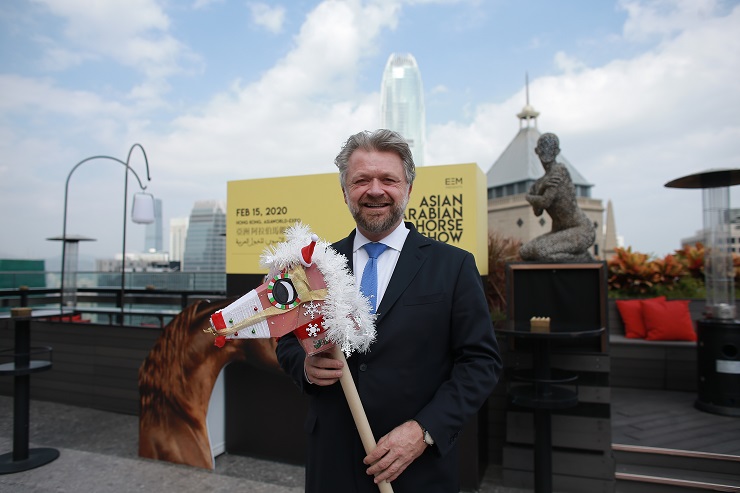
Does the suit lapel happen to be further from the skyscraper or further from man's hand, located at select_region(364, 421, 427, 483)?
the skyscraper

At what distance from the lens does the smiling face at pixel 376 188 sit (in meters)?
1.36

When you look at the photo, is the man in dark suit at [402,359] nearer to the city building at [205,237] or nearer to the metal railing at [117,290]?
the metal railing at [117,290]

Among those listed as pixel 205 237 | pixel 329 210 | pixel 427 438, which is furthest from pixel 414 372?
pixel 205 237

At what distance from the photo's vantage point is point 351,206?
1417 mm

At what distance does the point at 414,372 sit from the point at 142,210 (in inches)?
329

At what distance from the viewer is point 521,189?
119 feet

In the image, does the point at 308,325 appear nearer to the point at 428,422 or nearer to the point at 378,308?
the point at 378,308

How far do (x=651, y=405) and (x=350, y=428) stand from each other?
4.04 metres

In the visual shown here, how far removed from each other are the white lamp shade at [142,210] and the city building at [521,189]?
2535 cm

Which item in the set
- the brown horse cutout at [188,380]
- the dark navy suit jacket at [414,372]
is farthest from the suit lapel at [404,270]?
the brown horse cutout at [188,380]

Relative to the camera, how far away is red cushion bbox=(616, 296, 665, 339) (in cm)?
509

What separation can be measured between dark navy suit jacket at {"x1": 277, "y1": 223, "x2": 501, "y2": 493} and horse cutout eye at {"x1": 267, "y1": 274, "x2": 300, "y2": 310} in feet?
0.92

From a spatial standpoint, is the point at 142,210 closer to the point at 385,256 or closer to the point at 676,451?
the point at 385,256

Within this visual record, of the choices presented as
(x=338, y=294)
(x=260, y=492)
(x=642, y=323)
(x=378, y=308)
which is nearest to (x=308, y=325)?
(x=338, y=294)
